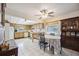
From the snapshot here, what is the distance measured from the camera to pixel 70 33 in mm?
3115

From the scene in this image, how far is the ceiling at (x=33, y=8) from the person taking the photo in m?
1.88

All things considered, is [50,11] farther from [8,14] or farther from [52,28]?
[8,14]

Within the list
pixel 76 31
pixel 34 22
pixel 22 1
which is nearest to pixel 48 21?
pixel 34 22

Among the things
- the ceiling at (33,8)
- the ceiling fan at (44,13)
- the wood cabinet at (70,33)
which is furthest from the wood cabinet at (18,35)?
the wood cabinet at (70,33)

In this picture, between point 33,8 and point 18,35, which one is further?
point 18,35

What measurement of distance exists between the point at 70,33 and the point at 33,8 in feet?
6.04

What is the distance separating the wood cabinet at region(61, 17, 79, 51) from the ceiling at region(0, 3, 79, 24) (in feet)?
2.21

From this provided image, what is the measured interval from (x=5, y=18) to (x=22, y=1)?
0.54 meters

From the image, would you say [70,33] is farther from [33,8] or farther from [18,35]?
[18,35]

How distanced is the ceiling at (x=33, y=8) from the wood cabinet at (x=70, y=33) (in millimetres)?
673

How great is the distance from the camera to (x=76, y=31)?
2879 mm

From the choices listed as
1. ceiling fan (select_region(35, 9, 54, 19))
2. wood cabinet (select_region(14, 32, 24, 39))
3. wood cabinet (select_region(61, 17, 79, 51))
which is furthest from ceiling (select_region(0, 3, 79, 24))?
wood cabinet (select_region(61, 17, 79, 51))

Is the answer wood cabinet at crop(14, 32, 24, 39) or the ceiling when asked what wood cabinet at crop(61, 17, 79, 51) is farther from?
wood cabinet at crop(14, 32, 24, 39)

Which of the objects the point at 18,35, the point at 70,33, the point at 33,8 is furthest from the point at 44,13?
the point at 70,33
